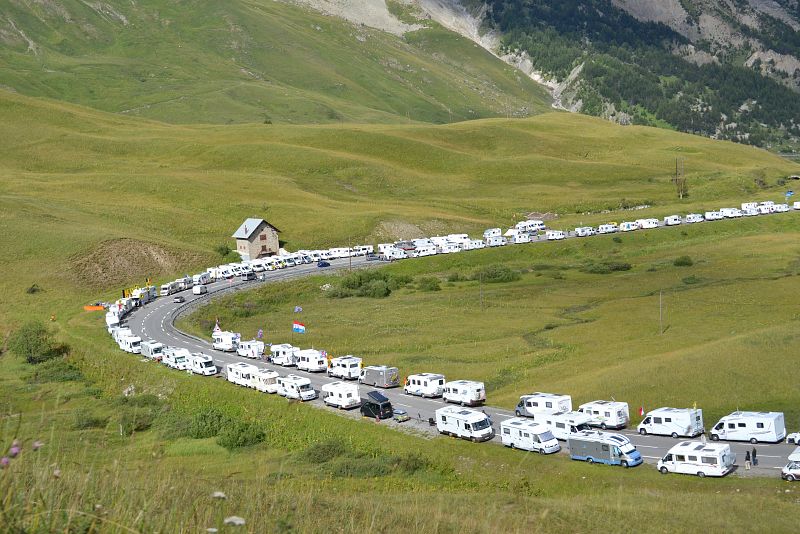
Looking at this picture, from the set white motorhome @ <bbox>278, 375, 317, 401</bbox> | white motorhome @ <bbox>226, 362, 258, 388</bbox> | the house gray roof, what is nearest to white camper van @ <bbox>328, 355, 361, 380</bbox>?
white motorhome @ <bbox>278, 375, 317, 401</bbox>

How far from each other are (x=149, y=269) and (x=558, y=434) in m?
80.4

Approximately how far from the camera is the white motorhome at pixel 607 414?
43.5 metres

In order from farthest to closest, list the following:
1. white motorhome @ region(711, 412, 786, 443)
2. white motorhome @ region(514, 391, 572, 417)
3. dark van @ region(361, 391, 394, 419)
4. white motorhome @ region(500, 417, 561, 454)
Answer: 1. dark van @ region(361, 391, 394, 419)
2. white motorhome @ region(514, 391, 572, 417)
3. white motorhome @ region(500, 417, 561, 454)
4. white motorhome @ region(711, 412, 786, 443)

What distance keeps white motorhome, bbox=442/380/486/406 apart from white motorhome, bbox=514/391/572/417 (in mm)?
4080

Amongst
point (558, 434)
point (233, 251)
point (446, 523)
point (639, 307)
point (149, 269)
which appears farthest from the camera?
point (233, 251)

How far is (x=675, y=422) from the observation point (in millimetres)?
40938

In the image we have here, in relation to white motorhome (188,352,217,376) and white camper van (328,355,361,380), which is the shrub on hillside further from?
white motorhome (188,352,217,376)

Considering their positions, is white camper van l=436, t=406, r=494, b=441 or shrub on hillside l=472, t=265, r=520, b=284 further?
shrub on hillside l=472, t=265, r=520, b=284

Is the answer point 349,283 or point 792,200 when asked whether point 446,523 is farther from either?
point 792,200

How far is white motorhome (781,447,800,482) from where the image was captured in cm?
3375

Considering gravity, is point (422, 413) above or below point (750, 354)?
below

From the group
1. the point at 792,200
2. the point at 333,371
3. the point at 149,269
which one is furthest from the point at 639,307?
the point at 792,200

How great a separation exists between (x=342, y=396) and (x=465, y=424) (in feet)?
34.4

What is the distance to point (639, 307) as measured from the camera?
254 feet
